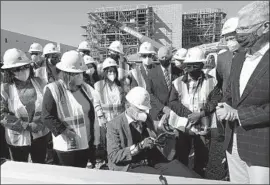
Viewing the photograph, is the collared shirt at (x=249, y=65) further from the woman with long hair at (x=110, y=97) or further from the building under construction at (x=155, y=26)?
the building under construction at (x=155, y=26)

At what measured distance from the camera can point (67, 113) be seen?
2607 mm

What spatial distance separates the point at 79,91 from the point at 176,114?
1.38m

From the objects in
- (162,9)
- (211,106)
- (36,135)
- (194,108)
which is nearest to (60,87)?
(36,135)

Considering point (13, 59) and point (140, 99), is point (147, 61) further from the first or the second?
point (13, 59)

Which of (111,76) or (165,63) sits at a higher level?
(165,63)

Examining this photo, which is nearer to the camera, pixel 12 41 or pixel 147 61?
pixel 147 61

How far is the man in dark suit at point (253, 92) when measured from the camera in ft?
5.33

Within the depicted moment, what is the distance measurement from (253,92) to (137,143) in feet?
4.59

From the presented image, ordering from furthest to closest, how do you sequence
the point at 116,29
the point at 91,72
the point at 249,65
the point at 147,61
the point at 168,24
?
the point at 116,29, the point at 168,24, the point at 91,72, the point at 147,61, the point at 249,65

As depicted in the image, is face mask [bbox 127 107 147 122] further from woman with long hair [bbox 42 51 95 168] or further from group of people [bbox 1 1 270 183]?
woman with long hair [bbox 42 51 95 168]

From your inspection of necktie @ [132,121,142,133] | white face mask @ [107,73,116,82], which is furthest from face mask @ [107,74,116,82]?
necktie @ [132,121,142,133]

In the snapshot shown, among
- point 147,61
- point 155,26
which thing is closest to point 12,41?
point 147,61

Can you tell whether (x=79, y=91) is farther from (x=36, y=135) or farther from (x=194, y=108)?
(x=194, y=108)

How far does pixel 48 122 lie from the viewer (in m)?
2.54
